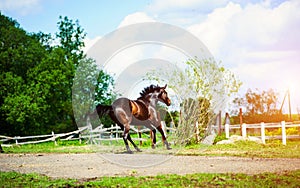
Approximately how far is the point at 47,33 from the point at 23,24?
2104mm

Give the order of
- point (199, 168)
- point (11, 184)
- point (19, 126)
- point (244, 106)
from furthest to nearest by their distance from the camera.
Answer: point (19, 126) < point (244, 106) < point (199, 168) < point (11, 184)

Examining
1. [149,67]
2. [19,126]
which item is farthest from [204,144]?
[19,126]

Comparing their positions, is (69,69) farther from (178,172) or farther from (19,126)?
(178,172)

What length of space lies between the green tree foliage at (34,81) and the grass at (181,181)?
18623mm

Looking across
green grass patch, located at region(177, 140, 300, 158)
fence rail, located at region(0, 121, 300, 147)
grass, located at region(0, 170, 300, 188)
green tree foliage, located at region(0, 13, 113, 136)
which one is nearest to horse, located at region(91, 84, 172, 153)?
green grass patch, located at region(177, 140, 300, 158)

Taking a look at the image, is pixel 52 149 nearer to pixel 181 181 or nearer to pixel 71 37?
pixel 181 181

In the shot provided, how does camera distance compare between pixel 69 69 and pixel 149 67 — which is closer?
pixel 149 67

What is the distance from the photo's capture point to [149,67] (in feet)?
45.6

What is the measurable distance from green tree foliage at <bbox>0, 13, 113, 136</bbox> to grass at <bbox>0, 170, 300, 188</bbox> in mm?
18623

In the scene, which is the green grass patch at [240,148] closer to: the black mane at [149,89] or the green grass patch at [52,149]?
the black mane at [149,89]

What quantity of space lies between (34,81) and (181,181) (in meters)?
23.1

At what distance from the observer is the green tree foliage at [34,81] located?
1033 inches

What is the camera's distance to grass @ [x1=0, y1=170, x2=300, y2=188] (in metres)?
6.15

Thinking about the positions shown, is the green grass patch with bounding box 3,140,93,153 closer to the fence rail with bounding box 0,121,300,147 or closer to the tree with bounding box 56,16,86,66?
the fence rail with bounding box 0,121,300,147
